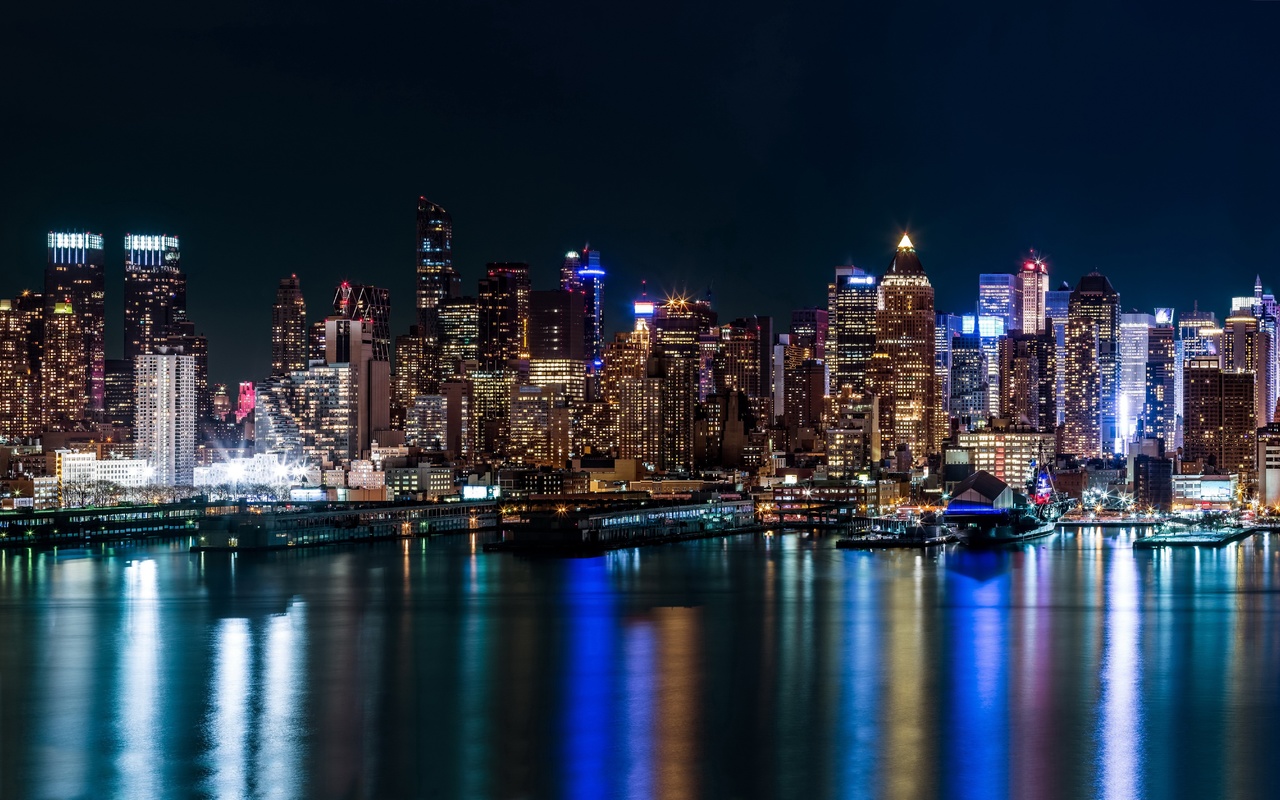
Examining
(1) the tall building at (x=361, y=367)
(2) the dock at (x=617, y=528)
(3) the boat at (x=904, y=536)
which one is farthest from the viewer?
(1) the tall building at (x=361, y=367)

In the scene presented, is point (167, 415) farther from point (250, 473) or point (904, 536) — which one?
point (904, 536)

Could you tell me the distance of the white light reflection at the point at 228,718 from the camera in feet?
65.4

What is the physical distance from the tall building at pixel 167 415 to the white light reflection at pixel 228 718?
271ft

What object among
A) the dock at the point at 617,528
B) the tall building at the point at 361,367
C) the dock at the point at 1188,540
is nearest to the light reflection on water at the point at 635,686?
the dock at the point at 617,528

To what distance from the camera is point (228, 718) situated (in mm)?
23734

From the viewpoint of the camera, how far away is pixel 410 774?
20.3 metres

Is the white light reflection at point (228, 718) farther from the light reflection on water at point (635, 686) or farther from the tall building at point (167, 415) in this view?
the tall building at point (167, 415)

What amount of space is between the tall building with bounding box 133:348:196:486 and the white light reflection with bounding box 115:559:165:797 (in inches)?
2887

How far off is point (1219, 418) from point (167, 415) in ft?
228

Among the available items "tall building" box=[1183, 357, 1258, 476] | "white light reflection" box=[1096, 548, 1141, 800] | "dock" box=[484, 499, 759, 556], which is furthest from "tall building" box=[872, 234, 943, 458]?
"white light reflection" box=[1096, 548, 1141, 800]

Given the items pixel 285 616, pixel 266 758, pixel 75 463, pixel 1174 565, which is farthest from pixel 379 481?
pixel 266 758

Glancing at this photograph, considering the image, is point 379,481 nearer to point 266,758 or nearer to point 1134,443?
point 1134,443

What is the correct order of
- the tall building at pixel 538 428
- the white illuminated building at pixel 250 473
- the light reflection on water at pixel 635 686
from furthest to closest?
the tall building at pixel 538 428, the white illuminated building at pixel 250 473, the light reflection on water at pixel 635 686

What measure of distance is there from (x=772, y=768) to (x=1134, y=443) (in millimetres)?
108562
